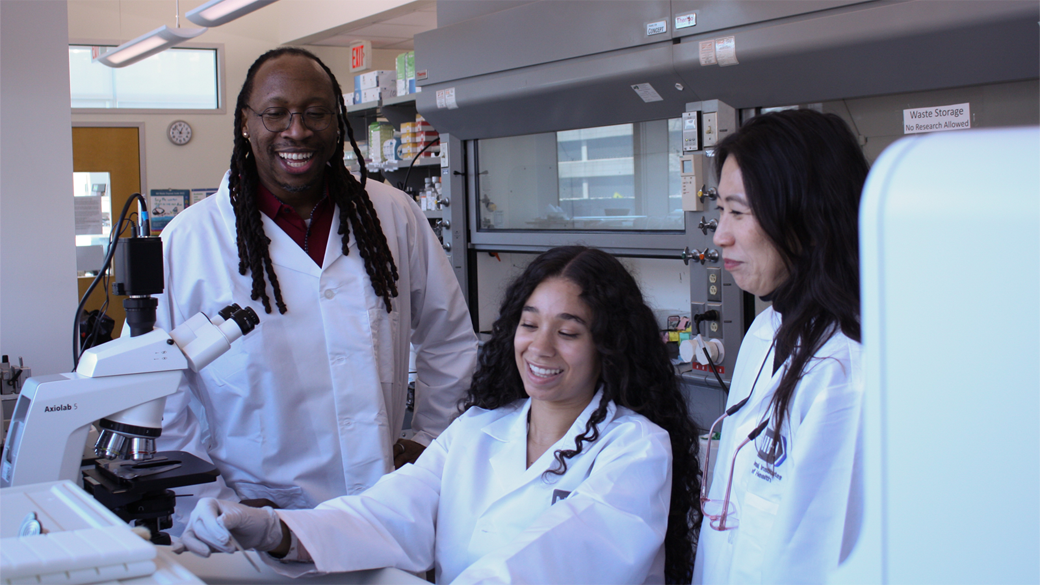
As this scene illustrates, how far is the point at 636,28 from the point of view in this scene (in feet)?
9.18

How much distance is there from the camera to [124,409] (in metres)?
1.07

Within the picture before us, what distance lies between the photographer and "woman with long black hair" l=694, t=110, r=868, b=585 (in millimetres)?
992

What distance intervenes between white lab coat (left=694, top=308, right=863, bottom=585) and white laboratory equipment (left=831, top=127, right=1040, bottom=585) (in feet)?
2.34

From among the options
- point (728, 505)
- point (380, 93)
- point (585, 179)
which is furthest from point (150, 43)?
point (728, 505)

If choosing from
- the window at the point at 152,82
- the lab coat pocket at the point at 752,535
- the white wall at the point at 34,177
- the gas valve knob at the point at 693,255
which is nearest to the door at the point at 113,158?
the window at the point at 152,82

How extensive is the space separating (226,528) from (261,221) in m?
0.79

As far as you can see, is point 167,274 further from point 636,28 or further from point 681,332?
point 681,332

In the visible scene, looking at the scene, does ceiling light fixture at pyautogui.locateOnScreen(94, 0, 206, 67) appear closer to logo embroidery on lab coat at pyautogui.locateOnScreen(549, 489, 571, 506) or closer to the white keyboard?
logo embroidery on lab coat at pyautogui.locateOnScreen(549, 489, 571, 506)

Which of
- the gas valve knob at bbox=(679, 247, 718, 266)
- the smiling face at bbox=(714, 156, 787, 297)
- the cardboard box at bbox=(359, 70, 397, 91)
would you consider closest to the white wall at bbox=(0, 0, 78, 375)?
the cardboard box at bbox=(359, 70, 397, 91)

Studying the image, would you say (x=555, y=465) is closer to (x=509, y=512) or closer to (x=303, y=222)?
(x=509, y=512)

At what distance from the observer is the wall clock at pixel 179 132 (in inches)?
287

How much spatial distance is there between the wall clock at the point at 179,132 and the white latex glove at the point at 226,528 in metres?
7.04

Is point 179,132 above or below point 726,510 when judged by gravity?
above

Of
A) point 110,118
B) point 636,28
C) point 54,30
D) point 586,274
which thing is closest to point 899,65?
point 636,28
